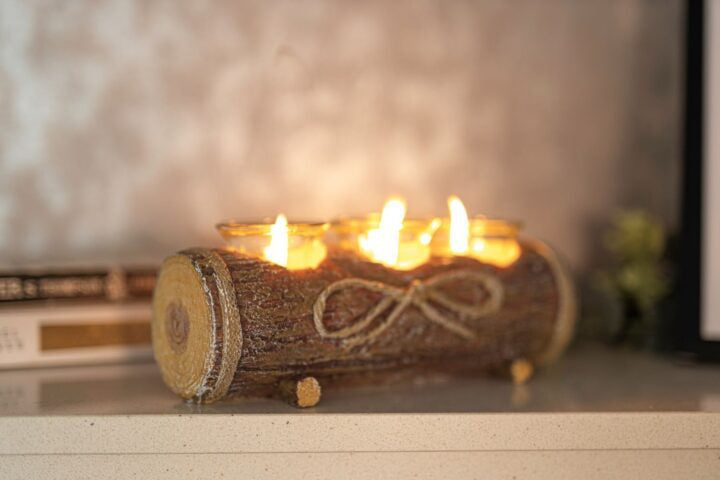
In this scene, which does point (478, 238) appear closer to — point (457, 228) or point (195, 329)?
point (457, 228)

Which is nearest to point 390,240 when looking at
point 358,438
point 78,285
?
point 358,438

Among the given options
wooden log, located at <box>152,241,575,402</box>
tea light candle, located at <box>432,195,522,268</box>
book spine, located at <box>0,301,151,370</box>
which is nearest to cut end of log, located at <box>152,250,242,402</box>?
wooden log, located at <box>152,241,575,402</box>

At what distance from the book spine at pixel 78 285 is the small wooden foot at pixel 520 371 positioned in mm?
450

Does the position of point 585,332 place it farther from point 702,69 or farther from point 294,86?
point 294,86

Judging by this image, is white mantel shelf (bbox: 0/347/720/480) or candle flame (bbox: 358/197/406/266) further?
candle flame (bbox: 358/197/406/266)

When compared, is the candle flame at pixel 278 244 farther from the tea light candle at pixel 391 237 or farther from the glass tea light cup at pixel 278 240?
the tea light candle at pixel 391 237

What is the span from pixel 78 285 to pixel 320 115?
40cm

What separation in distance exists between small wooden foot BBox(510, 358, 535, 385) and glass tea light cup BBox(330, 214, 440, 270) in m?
0.16

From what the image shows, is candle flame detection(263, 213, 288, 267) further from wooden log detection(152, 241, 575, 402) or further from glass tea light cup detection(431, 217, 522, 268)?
glass tea light cup detection(431, 217, 522, 268)

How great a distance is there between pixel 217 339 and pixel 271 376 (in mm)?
72

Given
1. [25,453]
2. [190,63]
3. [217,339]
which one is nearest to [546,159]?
[190,63]

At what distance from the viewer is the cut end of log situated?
813 millimetres

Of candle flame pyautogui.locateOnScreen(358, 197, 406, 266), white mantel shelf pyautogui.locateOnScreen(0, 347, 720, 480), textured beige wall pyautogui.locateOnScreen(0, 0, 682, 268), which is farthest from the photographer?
textured beige wall pyautogui.locateOnScreen(0, 0, 682, 268)

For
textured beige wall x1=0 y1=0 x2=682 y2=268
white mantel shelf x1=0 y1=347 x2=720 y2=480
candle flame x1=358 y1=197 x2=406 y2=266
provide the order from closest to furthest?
white mantel shelf x1=0 y1=347 x2=720 y2=480 → candle flame x1=358 y1=197 x2=406 y2=266 → textured beige wall x1=0 y1=0 x2=682 y2=268
